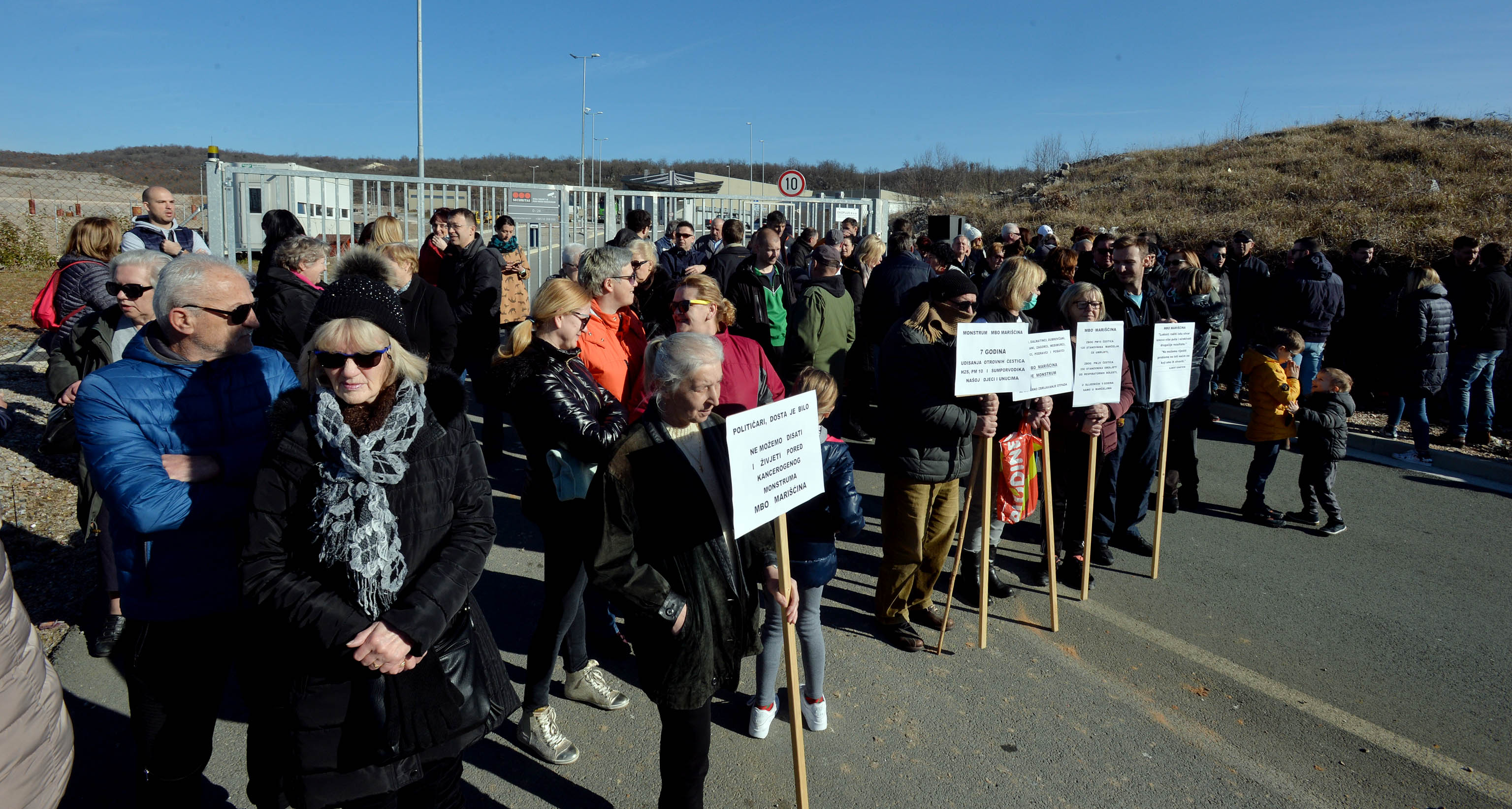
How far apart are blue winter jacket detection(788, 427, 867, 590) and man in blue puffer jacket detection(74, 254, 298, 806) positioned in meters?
1.85

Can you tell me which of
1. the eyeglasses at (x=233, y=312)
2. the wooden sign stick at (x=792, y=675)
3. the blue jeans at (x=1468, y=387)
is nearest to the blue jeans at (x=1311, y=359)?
the blue jeans at (x=1468, y=387)

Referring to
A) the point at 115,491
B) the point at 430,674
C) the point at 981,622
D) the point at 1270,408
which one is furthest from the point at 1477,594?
the point at 115,491

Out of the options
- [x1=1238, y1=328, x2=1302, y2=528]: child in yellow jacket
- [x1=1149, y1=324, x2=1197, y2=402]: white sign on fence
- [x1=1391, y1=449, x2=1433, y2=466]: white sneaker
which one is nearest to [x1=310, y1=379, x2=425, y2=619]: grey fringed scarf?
[x1=1149, y1=324, x2=1197, y2=402]: white sign on fence

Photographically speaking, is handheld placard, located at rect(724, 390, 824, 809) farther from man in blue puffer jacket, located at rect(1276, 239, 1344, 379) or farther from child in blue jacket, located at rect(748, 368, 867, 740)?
man in blue puffer jacket, located at rect(1276, 239, 1344, 379)

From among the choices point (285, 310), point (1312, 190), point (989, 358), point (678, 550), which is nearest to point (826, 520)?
point (678, 550)

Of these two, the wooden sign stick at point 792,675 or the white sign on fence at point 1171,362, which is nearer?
the wooden sign stick at point 792,675

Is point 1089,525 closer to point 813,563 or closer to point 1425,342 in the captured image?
point 813,563

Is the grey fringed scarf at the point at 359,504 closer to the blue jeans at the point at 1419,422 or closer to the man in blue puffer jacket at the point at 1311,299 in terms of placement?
the blue jeans at the point at 1419,422

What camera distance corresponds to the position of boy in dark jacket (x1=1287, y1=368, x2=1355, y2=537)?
19.6 feet

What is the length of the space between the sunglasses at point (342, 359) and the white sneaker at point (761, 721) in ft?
6.91

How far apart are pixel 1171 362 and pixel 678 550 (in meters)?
4.02

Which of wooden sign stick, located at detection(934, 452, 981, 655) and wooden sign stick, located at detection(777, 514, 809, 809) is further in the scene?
wooden sign stick, located at detection(934, 452, 981, 655)

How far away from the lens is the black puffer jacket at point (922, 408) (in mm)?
4121

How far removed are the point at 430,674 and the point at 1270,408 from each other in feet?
20.0
